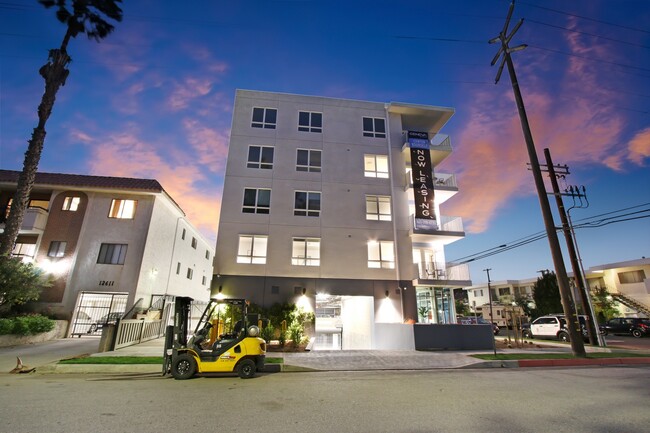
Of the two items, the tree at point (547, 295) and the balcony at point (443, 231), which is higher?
the balcony at point (443, 231)

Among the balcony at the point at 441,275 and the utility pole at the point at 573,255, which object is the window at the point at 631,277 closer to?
the utility pole at the point at 573,255

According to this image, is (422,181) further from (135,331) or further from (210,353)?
(135,331)

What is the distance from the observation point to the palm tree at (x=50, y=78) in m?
15.5

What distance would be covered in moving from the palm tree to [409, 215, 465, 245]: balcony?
Result: 72.6ft

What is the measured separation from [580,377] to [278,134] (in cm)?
1955

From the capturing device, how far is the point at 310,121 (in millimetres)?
21562

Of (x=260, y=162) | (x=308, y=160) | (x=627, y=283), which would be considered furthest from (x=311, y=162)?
(x=627, y=283)

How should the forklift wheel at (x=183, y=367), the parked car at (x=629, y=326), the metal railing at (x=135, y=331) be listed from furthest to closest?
the parked car at (x=629, y=326) → the metal railing at (x=135, y=331) → the forklift wheel at (x=183, y=367)

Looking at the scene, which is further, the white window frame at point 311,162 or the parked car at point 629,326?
the parked car at point 629,326

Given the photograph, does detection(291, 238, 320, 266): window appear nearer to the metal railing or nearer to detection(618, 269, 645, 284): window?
the metal railing

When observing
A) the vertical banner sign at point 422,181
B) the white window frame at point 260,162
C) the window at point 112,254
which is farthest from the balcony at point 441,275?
the window at point 112,254

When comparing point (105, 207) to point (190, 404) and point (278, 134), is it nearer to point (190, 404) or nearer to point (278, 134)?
point (278, 134)

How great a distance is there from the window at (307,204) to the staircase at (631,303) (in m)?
40.2

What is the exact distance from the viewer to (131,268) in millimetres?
19172
